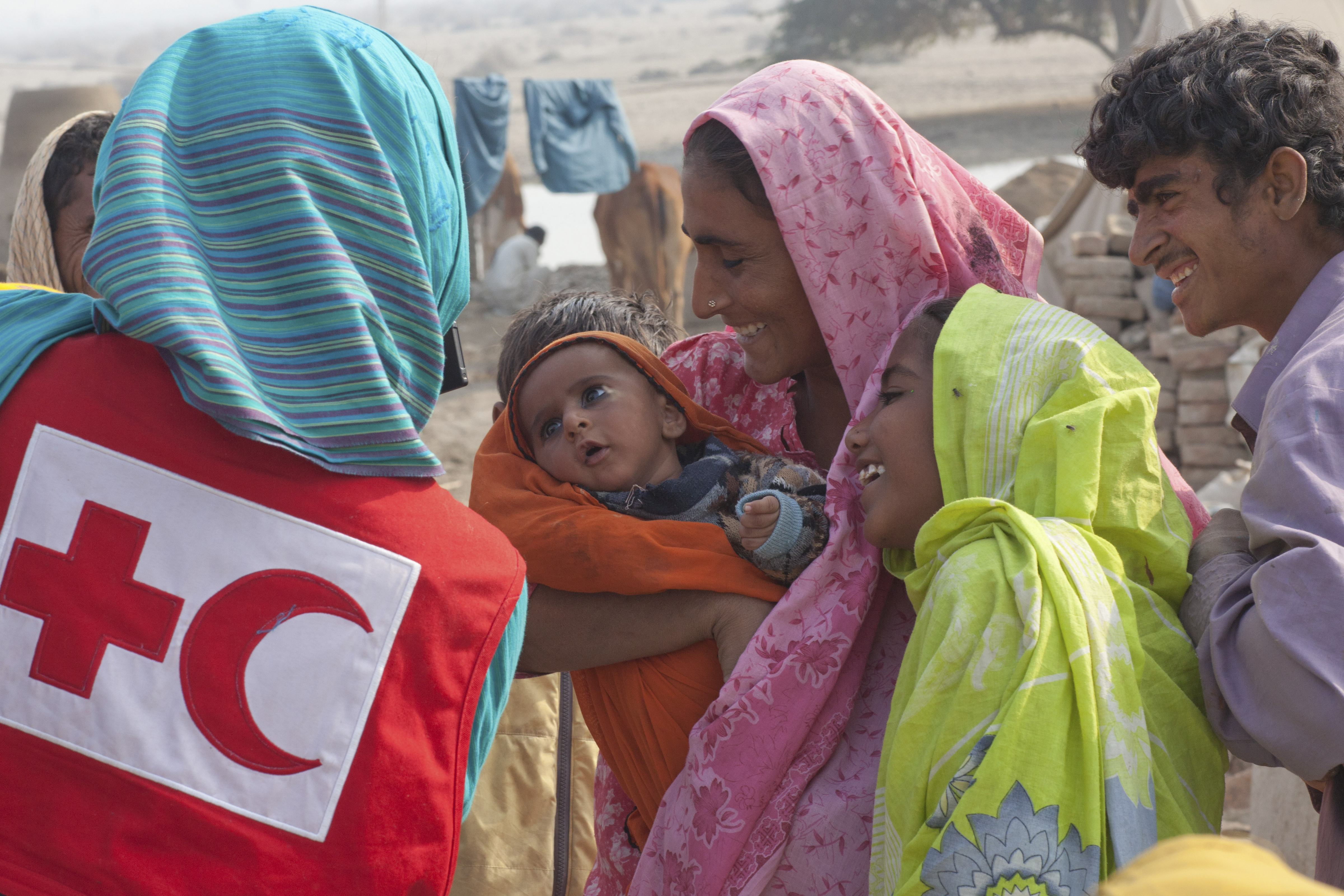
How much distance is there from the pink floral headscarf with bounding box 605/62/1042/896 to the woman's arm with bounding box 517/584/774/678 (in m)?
0.07

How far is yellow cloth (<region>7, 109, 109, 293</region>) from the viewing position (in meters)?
2.76

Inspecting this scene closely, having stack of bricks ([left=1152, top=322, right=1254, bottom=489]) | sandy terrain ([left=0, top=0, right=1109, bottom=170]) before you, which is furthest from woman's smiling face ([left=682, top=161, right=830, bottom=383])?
sandy terrain ([left=0, top=0, right=1109, bottom=170])

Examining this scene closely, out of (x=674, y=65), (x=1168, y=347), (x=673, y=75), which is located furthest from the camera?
(x=674, y=65)

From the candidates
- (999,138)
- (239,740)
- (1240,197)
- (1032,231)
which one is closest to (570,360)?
(1032,231)

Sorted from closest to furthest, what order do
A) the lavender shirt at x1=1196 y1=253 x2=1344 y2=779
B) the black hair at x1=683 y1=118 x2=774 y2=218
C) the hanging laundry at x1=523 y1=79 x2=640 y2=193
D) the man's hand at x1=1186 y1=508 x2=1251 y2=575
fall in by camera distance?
the lavender shirt at x1=1196 y1=253 x2=1344 y2=779, the man's hand at x1=1186 y1=508 x2=1251 y2=575, the black hair at x1=683 y1=118 x2=774 y2=218, the hanging laundry at x1=523 y1=79 x2=640 y2=193

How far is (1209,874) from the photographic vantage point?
75 centimetres

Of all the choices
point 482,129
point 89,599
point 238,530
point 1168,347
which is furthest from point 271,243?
point 482,129

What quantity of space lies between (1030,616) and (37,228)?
2.55 m

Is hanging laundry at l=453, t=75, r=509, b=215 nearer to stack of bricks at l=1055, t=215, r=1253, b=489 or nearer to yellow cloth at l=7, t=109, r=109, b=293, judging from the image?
stack of bricks at l=1055, t=215, r=1253, b=489

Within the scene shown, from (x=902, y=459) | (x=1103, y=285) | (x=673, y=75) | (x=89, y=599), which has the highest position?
(x=89, y=599)

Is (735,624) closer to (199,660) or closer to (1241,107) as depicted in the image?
(199,660)

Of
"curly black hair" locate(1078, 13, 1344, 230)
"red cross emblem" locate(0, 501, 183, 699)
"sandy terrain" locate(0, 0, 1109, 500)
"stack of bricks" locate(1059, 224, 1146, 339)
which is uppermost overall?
"curly black hair" locate(1078, 13, 1344, 230)

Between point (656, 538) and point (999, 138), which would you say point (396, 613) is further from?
point (999, 138)

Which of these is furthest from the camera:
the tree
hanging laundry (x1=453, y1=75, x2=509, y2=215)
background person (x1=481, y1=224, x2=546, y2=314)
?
the tree
